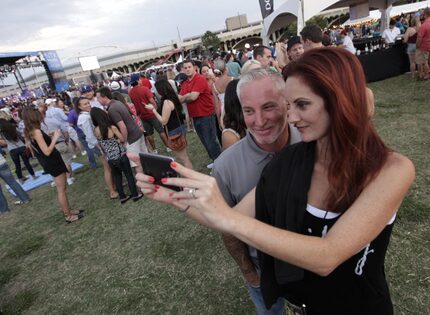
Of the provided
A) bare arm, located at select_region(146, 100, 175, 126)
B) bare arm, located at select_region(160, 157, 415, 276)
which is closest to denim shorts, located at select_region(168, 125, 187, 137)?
bare arm, located at select_region(146, 100, 175, 126)

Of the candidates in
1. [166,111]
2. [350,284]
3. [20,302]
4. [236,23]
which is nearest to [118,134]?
[166,111]

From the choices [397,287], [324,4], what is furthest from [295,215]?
[324,4]

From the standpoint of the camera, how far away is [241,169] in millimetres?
1526

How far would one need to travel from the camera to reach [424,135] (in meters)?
4.66

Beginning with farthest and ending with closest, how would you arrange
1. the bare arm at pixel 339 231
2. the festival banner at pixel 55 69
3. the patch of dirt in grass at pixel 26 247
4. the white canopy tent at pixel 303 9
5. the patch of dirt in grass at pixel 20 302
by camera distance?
1. the festival banner at pixel 55 69
2. the white canopy tent at pixel 303 9
3. the patch of dirt in grass at pixel 26 247
4. the patch of dirt in grass at pixel 20 302
5. the bare arm at pixel 339 231

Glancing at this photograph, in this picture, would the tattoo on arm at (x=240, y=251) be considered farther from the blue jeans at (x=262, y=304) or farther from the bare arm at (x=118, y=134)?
the bare arm at (x=118, y=134)

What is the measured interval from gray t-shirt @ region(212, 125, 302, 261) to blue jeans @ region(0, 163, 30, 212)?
6.44m

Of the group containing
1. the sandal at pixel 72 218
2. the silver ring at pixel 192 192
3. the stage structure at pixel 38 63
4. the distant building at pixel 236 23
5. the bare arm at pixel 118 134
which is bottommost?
the sandal at pixel 72 218

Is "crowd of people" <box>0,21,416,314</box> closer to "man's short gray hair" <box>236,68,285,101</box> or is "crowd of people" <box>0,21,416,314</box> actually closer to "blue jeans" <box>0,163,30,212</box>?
"man's short gray hair" <box>236,68,285,101</box>

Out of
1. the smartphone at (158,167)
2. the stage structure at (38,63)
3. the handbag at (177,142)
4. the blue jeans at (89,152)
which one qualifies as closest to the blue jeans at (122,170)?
the handbag at (177,142)

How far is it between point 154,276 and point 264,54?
3.92 metres

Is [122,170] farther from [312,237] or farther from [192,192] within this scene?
[312,237]

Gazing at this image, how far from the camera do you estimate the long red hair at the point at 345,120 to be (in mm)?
979

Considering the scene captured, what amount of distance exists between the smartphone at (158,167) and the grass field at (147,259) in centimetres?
205
